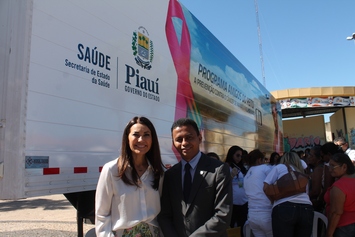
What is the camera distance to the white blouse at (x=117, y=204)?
6.24ft

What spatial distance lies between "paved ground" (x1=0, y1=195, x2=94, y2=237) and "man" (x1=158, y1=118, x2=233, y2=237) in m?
4.30

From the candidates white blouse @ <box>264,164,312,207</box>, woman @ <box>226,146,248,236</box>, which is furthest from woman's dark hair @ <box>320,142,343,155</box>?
white blouse @ <box>264,164,312,207</box>

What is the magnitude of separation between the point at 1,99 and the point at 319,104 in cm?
2333

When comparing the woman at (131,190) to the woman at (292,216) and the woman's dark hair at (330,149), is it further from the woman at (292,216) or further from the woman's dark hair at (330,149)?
the woman's dark hair at (330,149)

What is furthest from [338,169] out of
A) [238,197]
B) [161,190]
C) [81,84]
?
[81,84]

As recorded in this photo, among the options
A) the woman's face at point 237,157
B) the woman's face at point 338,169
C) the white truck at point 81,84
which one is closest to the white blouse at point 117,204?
the white truck at point 81,84

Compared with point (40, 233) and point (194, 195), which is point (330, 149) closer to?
point (194, 195)

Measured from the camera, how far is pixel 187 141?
6.85ft

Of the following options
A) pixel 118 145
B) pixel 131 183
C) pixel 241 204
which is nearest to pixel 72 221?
pixel 241 204

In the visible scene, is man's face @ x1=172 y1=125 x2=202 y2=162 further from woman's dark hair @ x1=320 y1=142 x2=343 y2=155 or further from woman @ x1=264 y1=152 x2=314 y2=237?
woman's dark hair @ x1=320 y1=142 x2=343 y2=155

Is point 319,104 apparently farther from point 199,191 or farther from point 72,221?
point 199,191

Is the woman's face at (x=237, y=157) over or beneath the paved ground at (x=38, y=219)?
over

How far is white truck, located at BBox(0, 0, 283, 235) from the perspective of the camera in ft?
7.02

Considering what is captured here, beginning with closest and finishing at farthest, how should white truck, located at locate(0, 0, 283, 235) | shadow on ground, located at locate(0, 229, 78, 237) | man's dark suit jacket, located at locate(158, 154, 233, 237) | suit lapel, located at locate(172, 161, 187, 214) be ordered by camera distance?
man's dark suit jacket, located at locate(158, 154, 233, 237) < suit lapel, located at locate(172, 161, 187, 214) < white truck, located at locate(0, 0, 283, 235) < shadow on ground, located at locate(0, 229, 78, 237)
